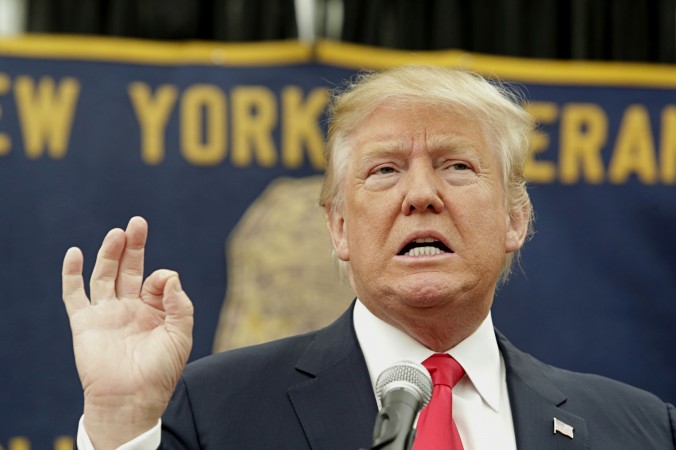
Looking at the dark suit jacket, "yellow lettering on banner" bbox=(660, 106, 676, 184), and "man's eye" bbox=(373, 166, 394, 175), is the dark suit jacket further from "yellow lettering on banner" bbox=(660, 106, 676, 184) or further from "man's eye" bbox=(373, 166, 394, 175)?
"yellow lettering on banner" bbox=(660, 106, 676, 184)

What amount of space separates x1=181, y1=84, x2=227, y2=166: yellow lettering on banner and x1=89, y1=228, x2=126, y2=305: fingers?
1550mm

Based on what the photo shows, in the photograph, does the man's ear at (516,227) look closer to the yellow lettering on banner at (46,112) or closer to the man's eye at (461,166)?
the man's eye at (461,166)

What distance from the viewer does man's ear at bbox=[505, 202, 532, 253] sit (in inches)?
93.5

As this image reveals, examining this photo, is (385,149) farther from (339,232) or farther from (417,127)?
(339,232)

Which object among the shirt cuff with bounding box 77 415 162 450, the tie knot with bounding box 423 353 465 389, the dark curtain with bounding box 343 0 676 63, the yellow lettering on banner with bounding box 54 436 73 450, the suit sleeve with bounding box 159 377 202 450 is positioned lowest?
the yellow lettering on banner with bounding box 54 436 73 450

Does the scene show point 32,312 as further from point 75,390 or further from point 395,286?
point 395,286

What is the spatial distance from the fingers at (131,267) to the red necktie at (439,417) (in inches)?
21.7

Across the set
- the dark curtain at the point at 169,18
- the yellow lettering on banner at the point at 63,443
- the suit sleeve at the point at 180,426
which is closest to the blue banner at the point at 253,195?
the yellow lettering on banner at the point at 63,443

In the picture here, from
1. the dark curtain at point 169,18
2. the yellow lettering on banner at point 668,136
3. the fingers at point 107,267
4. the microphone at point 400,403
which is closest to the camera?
the microphone at point 400,403

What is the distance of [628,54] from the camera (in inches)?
158

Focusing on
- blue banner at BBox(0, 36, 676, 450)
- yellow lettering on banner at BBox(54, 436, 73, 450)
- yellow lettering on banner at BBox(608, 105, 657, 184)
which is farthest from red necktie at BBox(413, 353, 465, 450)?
yellow lettering on banner at BBox(608, 105, 657, 184)

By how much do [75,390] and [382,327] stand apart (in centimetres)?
146

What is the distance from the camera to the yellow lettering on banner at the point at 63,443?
11.0ft

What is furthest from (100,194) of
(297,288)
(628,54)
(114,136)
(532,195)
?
(628,54)
